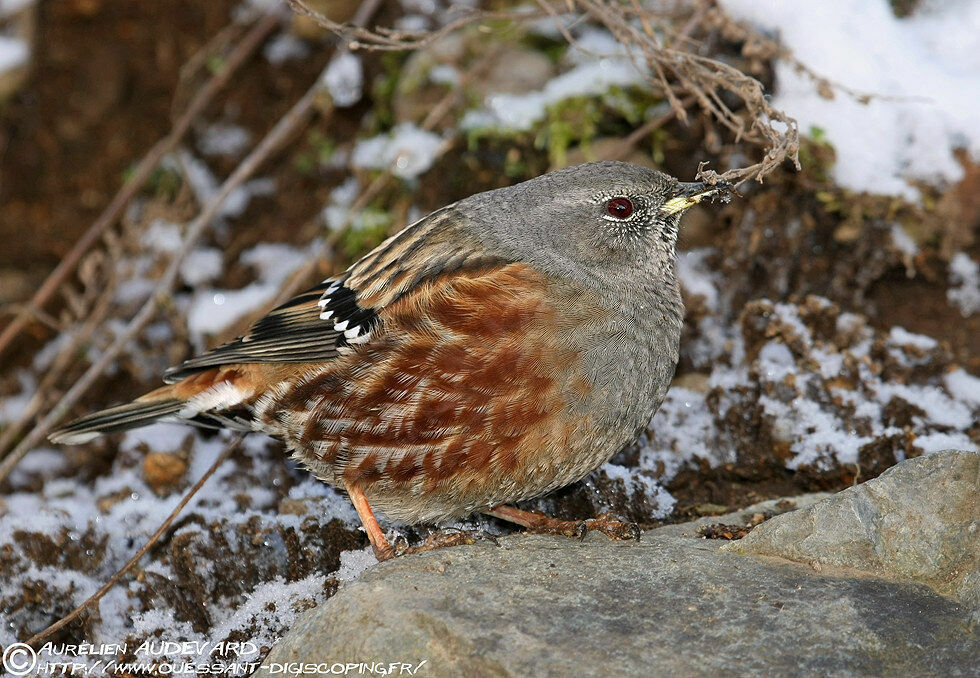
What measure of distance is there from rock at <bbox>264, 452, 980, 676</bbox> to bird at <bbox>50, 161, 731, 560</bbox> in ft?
1.35

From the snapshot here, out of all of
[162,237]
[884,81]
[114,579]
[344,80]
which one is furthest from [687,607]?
[162,237]

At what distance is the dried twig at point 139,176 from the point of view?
19.6 feet

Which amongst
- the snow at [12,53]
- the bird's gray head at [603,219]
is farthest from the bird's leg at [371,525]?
the snow at [12,53]

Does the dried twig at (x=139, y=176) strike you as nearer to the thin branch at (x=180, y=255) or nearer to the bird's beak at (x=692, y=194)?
the thin branch at (x=180, y=255)

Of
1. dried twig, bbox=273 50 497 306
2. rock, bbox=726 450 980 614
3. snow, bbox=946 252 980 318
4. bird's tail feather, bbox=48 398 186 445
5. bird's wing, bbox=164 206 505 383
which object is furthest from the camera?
dried twig, bbox=273 50 497 306

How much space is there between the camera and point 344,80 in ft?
20.8

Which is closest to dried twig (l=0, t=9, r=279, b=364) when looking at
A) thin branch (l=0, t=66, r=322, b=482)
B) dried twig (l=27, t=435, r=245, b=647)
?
thin branch (l=0, t=66, r=322, b=482)

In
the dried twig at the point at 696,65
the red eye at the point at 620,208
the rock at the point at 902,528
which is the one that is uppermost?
the dried twig at the point at 696,65

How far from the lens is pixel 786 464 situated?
14.6ft

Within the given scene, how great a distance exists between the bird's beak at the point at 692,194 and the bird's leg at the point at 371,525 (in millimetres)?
1756

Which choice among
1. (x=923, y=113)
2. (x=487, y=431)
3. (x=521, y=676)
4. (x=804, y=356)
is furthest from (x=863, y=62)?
(x=521, y=676)

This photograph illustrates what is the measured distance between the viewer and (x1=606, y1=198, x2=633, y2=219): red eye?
4.18 m

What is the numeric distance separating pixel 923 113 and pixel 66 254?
206 inches
